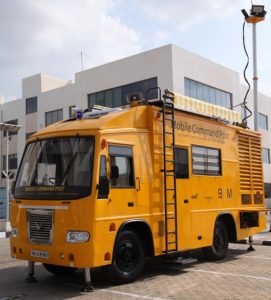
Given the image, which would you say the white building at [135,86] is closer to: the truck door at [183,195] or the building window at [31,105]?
the building window at [31,105]

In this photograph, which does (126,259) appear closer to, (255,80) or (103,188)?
(103,188)

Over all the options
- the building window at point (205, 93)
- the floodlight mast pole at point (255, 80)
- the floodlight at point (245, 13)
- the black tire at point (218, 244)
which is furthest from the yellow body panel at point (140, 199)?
the building window at point (205, 93)

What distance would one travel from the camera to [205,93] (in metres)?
36.6

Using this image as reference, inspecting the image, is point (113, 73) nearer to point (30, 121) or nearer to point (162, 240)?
point (30, 121)

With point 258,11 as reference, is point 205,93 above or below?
above

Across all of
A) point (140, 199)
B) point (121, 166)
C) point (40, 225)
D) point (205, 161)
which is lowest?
point (40, 225)

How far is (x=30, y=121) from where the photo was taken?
49.8m

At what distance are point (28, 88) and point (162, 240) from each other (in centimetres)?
4398

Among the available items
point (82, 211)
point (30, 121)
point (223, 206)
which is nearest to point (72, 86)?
point (30, 121)

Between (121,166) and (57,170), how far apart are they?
1.16 meters

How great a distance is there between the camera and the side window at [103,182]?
26.0 ft

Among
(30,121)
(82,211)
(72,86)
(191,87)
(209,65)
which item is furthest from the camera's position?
(30,121)

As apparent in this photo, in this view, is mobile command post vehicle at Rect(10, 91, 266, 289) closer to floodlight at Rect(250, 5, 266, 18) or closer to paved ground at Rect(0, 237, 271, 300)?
paved ground at Rect(0, 237, 271, 300)

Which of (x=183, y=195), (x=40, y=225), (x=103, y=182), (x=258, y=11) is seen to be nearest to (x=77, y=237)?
(x=40, y=225)
